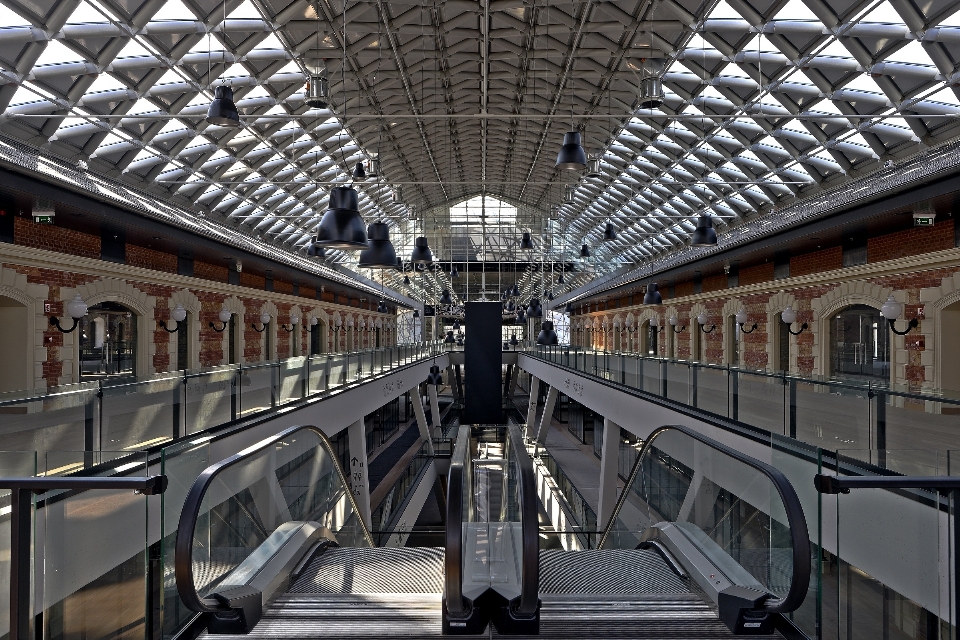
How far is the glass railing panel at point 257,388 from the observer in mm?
10836

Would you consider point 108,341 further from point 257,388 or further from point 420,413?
point 420,413

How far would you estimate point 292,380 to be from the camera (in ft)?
43.1

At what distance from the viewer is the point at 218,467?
357 centimetres

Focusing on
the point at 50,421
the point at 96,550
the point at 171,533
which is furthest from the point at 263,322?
the point at 171,533

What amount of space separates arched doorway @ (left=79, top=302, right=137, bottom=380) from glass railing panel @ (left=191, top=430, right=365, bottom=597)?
42.3ft

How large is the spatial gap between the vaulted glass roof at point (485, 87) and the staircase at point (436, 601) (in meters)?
6.96

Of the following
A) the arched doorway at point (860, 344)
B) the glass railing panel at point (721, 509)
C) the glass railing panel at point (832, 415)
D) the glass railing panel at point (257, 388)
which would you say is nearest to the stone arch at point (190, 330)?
the glass railing panel at point (257, 388)

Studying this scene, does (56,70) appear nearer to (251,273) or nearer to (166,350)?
(166,350)

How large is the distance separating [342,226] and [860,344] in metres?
16.4

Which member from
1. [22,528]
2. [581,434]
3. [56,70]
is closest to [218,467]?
[22,528]

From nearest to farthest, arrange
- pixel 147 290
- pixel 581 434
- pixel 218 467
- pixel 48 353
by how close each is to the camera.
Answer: pixel 218 467, pixel 48 353, pixel 147 290, pixel 581 434

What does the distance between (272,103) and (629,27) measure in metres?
9.39

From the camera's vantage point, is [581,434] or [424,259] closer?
[424,259]

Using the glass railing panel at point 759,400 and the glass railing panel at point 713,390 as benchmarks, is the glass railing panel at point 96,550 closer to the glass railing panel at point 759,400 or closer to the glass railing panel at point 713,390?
the glass railing panel at point 759,400
